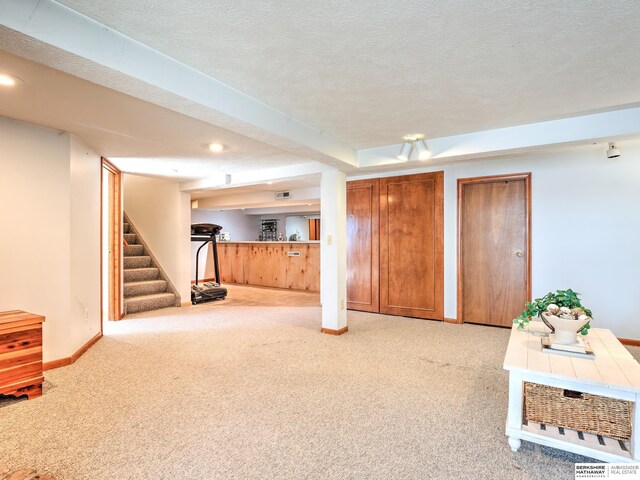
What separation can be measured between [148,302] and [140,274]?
0.70m

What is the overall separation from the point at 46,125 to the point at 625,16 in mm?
3992

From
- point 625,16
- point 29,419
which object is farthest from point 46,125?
point 625,16

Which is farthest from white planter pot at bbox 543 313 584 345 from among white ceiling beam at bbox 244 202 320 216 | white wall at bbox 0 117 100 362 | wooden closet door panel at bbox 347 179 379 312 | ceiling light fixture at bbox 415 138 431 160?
white ceiling beam at bbox 244 202 320 216

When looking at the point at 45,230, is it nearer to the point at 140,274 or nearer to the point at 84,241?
the point at 84,241

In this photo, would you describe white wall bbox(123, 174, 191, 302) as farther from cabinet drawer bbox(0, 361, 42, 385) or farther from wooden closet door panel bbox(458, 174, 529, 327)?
wooden closet door panel bbox(458, 174, 529, 327)

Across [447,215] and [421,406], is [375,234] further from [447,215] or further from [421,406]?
[421,406]

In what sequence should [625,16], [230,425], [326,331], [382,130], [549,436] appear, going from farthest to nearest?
[326,331], [382,130], [230,425], [549,436], [625,16]

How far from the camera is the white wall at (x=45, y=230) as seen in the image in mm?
2855

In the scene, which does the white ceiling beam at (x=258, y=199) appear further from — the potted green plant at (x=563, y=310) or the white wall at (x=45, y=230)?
the potted green plant at (x=563, y=310)

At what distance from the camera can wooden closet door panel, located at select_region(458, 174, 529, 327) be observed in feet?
13.9

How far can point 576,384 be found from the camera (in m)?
1.72

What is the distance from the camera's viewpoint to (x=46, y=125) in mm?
2984

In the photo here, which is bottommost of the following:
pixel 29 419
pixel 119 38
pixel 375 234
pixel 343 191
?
pixel 29 419

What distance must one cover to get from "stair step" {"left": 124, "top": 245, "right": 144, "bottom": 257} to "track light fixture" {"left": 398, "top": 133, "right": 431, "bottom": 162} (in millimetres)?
5054
